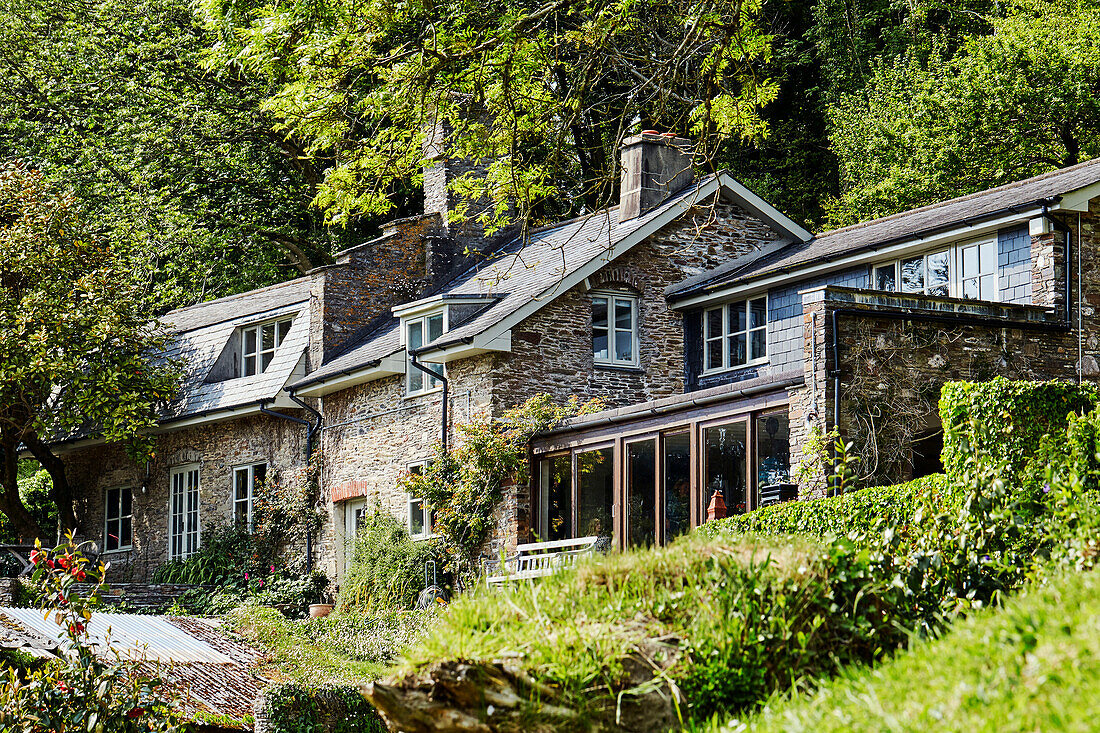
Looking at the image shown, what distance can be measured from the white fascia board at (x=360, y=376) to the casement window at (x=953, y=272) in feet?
28.3

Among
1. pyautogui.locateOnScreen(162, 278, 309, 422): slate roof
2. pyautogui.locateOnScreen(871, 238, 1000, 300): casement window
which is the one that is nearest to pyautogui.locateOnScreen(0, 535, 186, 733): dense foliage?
pyautogui.locateOnScreen(871, 238, 1000, 300): casement window

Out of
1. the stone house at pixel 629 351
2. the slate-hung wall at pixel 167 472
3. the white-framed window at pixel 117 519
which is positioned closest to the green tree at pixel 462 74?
the stone house at pixel 629 351

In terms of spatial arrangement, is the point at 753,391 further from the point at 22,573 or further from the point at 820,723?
the point at 22,573

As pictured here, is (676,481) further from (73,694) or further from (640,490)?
(73,694)

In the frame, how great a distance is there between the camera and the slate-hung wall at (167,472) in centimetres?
2825

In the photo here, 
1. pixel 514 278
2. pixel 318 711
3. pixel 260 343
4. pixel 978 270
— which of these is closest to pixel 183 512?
pixel 260 343

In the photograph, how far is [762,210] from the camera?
26.2 meters

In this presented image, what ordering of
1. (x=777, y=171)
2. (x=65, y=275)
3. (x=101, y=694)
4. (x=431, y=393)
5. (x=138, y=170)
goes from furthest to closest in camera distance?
(x=777, y=171)
(x=138, y=170)
(x=65, y=275)
(x=431, y=393)
(x=101, y=694)

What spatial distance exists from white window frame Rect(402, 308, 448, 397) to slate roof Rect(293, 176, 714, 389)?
0.33 m

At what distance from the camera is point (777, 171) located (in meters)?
37.9

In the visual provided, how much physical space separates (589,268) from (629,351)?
6.02 feet

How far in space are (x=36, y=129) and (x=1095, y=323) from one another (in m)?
27.3

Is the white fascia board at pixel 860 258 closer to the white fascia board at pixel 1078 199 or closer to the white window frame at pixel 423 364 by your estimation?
the white fascia board at pixel 1078 199

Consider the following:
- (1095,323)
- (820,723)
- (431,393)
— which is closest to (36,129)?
(431,393)
